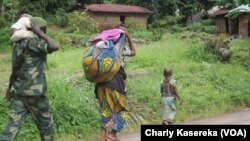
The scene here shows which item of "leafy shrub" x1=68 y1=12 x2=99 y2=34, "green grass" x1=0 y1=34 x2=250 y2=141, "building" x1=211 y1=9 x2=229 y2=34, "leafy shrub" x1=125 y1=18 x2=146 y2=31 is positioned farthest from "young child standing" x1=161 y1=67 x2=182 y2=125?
"building" x1=211 y1=9 x2=229 y2=34

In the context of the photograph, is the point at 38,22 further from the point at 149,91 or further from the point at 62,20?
the point at 62,20

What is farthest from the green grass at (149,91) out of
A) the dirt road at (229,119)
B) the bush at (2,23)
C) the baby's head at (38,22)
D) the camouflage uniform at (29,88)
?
the bush at (2,23)

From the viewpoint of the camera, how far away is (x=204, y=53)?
15875mm

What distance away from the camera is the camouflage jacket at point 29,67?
5.47 metres

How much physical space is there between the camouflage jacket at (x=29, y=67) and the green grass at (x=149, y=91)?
164 cm

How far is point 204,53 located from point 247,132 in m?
10.2

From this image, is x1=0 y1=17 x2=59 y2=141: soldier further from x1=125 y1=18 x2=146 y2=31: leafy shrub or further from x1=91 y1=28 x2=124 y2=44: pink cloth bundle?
x1=125 y1=18 x2=146 y2=31: leafy shrub

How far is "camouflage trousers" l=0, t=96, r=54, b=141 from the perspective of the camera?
548 centimetres

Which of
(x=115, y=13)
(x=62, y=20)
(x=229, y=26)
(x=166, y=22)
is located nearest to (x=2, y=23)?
(x=62, y=20)

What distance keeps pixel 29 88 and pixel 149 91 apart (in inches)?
189

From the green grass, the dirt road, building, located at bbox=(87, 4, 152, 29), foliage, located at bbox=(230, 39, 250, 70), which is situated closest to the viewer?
the green grass

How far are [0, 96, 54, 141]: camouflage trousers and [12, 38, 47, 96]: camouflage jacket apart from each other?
0.10 metres

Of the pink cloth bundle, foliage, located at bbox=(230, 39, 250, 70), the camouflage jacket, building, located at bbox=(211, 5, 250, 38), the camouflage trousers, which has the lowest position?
building, located at bbox=(211, 5, 250, 38)

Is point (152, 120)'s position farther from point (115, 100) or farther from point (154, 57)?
point (154, 57)
